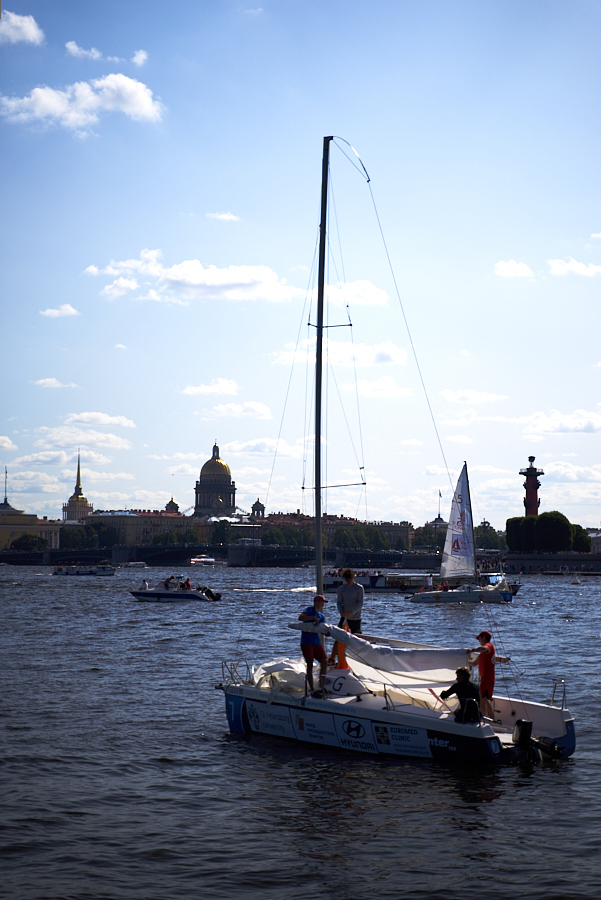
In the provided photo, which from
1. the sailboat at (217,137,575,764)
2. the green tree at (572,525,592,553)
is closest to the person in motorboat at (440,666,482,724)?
the sailboat at (217,137,575,764)

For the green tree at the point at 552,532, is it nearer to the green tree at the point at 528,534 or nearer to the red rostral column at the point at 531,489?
the green tree at the point at 528,534

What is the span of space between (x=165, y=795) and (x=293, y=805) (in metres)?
1.73

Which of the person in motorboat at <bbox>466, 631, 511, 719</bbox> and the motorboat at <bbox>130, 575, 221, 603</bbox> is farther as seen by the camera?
the motorboat at <bbox>130, 575, 221, 603</bbox>

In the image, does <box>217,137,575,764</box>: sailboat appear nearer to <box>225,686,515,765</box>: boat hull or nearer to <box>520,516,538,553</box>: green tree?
<box>225,686,515,765</box>: boat hull

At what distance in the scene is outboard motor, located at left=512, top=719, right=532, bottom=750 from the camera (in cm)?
1372

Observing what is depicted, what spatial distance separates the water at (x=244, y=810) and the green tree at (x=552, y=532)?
104m

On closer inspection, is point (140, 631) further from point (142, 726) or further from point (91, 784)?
point (91, 784)

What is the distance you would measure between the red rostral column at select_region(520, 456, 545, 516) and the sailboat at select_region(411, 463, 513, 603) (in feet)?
272

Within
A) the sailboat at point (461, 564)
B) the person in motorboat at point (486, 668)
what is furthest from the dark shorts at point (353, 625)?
the sailboat at point (461, 564)

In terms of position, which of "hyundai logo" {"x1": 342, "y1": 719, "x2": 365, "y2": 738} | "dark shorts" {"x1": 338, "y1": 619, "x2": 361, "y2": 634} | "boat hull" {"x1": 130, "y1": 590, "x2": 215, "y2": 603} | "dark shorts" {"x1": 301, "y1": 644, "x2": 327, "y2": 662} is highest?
"dark shorts" {"x1": 338, "y1": 619, "x2": 361, "y2": 634}

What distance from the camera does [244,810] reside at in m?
12.2

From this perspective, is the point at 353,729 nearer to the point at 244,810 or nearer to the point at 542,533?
the point at 244,810

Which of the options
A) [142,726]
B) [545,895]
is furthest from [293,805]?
[142,726]

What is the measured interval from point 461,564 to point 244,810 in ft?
158
